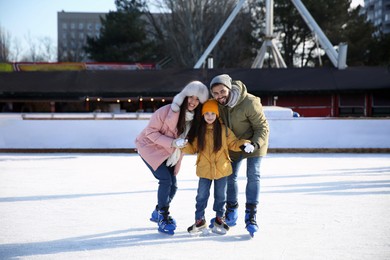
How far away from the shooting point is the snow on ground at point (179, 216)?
12.3 ft

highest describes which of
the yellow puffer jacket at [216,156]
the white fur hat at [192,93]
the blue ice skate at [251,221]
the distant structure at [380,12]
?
the distant structure at [380,12]

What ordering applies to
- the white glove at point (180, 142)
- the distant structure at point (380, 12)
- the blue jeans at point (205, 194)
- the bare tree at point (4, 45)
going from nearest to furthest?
1. the white glove at point (180, 142)
2. the blue jeans at point (205, 194)
3. the bare tree at point (4, 45)
4. the distant structure at point (380, 12)

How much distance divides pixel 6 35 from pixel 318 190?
48.2m

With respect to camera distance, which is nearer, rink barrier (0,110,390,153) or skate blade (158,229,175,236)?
skate blade (158,229,175,236)

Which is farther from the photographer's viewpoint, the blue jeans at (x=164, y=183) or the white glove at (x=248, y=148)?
the blue jeans at (x=164, y=183)

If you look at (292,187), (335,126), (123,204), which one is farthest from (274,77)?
(123,204)

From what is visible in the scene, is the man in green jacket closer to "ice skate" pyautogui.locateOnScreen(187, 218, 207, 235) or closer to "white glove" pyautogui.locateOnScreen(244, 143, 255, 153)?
"white glove" pyautogui.locateOnScreen(244, 143, 255, 153)

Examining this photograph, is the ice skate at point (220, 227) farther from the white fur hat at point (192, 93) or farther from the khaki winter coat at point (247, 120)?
the white fur hat at point (192, 93)

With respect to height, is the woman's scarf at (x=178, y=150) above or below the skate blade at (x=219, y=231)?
above

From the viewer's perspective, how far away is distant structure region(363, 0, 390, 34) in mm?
73000

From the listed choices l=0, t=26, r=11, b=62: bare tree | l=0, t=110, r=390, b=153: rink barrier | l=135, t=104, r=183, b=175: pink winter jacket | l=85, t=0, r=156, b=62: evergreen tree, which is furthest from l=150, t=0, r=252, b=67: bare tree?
l=135, t=104, r=183, b=175: pink winter jacket

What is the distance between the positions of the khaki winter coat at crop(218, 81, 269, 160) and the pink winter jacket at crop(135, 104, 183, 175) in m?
0.45

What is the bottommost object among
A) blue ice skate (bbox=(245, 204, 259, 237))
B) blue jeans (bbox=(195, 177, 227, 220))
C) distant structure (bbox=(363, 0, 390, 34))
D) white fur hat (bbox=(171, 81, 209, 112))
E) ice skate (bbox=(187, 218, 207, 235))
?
ice skate (bbox=(187, 218, 207, 235))

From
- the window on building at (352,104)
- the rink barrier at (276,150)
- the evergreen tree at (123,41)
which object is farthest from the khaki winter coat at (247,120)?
the evergreen tree at (123,41)
